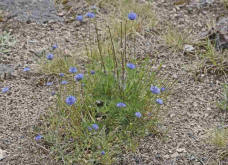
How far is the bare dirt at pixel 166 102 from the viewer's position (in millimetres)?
2629

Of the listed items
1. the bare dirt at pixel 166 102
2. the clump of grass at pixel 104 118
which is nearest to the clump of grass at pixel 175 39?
the bare dirt at pixel 166 102

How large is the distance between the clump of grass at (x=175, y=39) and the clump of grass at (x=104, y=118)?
40.7 inches

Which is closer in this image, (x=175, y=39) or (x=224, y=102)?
(x=224, y=102)

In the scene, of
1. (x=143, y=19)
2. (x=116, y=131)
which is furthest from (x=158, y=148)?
(x=143, y=19)

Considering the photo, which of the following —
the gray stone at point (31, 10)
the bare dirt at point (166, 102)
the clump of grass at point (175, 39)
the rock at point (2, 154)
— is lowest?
the rock at point (2, 154)

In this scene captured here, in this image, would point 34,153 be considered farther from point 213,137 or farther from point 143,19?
point 143,19

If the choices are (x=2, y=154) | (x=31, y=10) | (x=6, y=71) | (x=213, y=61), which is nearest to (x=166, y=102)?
(x=213, y=61)

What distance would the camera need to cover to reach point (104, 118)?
112 inches

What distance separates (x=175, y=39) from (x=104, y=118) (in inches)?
61.1

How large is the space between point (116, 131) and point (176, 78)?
3.50 feet

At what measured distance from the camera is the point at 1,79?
11.6 feet

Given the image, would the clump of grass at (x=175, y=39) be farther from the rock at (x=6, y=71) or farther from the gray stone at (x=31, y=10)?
the rock at (x=6, y=71)

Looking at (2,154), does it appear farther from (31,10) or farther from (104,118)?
(31,10)

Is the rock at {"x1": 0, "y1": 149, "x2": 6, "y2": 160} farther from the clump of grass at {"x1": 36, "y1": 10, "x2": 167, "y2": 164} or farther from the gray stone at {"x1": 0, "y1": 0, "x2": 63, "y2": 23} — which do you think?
the gray stone at {"x1": 0, "y1": 0, "x2": 63, "y2": 23}
